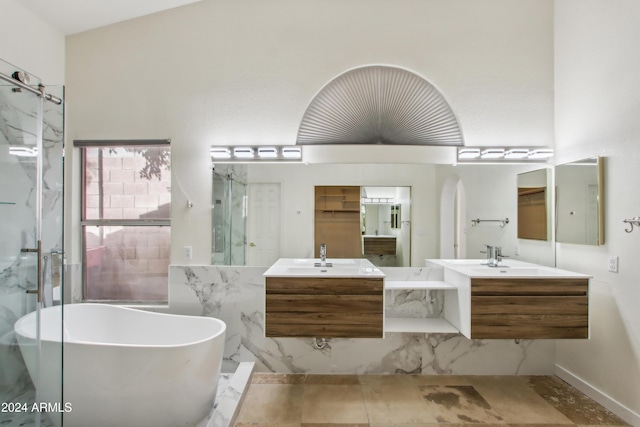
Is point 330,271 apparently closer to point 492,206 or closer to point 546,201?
point 492,206

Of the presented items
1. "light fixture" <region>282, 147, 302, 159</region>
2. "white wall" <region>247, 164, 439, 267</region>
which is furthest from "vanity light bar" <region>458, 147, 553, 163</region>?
"light fixture" <region>282, 147, 302, 159</region>

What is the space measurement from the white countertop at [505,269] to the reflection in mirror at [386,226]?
11.4 inches

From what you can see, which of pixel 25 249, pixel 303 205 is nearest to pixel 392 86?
pixel 303 205

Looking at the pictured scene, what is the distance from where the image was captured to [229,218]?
2912 millimetres

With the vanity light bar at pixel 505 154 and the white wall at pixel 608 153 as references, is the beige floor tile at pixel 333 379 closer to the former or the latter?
the white wall at pixel 608 153

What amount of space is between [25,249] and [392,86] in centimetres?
278

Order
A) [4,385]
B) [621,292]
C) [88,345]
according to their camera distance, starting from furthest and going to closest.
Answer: [621,292], [88,345], [4,385]

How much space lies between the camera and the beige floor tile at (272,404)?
2264mm

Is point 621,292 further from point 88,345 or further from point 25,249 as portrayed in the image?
point 25,249

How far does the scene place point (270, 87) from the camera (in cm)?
288

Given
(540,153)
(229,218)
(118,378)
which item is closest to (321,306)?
(229,218)

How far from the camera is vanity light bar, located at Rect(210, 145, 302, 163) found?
111 inches

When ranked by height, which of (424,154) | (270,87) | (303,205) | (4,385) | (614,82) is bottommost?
(4,385)

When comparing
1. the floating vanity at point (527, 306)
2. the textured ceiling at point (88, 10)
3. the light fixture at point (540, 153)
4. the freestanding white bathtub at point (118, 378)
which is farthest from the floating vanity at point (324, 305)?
the textured ceiling at point (88, 10)
